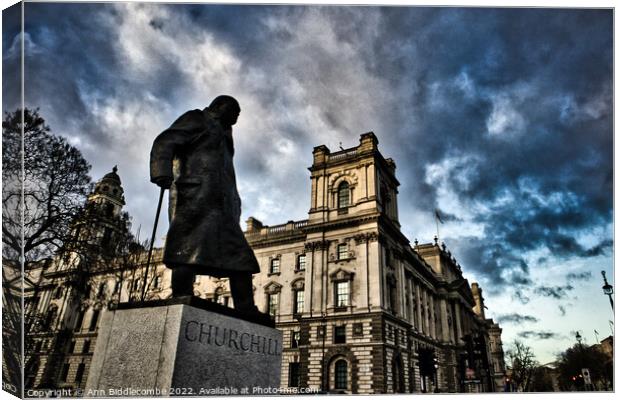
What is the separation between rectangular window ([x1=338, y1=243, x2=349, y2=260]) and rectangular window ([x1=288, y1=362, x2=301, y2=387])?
9.56 meters

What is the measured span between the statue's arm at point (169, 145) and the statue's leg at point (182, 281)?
928 mm

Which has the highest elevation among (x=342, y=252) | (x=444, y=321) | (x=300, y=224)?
(x=300, y=224)

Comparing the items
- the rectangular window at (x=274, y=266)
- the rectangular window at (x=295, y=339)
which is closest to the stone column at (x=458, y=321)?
the rectangular window at (x=295, y=339)

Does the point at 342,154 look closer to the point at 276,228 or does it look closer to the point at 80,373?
the point at 276,228

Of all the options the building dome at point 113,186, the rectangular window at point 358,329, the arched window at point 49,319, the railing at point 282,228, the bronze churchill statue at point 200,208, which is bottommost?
the bronze churchill statue at point 200,208

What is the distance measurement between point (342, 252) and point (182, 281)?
106ft

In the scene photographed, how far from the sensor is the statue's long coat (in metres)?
4.58

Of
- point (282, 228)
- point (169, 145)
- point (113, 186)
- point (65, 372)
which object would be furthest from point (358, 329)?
point (65, 372)

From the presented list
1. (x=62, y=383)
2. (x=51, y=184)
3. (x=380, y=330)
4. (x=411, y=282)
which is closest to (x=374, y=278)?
(x=380, y=330)

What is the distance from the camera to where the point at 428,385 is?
3916 cm

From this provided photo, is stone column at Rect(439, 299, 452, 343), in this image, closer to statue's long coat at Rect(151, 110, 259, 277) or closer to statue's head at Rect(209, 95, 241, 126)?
statue's head at Rect(209, 95, 241, 126)

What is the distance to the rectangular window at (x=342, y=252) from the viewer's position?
35750mm

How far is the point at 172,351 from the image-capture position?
3.74 meters

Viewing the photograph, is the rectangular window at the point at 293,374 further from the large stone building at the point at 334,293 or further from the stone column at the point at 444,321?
the stone column at the point at 444,321
